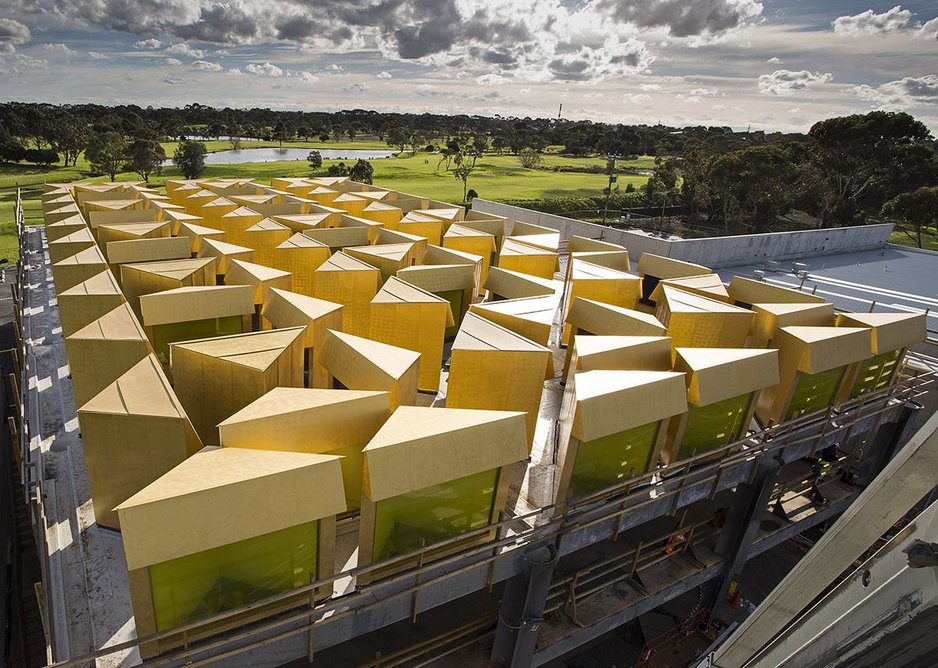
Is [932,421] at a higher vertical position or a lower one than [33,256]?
higher

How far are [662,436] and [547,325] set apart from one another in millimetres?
3791

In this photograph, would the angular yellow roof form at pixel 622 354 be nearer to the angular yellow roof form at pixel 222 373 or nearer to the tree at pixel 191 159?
the angular yellow roof form at pixel 222 373

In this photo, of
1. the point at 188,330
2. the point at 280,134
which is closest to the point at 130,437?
the point at 188,330

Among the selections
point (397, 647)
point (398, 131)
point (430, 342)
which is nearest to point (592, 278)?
point (430, 342)

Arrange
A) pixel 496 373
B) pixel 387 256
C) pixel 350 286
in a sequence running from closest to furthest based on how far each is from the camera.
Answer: pixel 496 373 < pixel 350 286 < pixel 387 256

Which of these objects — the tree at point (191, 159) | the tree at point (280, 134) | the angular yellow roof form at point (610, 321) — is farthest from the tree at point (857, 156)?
the tree at point (280, 134)

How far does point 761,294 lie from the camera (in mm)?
17766

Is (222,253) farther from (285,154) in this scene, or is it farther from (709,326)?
(285,154)

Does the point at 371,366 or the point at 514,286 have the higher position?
the point at 514,286

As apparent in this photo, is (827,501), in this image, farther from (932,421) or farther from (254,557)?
(254,557)

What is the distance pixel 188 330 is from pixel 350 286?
4875mm

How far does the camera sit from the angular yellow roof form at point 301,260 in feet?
61.6

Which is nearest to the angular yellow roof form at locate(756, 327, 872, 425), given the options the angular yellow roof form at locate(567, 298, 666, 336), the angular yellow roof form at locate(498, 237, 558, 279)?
the angular yellow roof form at locate(567, 298, 666, 336)

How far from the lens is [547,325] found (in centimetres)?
1298
